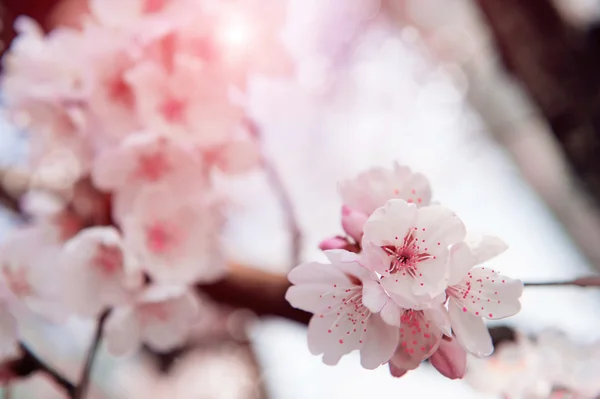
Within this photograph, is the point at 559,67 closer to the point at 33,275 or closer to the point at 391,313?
the point at 391,313

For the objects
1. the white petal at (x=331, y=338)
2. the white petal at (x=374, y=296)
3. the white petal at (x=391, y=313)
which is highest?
the white petal at (x=374, y=296)

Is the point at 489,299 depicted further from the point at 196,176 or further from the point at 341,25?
the point at 341,25

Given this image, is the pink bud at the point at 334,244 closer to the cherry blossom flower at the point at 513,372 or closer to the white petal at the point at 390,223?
the white petal at the point at 390,223

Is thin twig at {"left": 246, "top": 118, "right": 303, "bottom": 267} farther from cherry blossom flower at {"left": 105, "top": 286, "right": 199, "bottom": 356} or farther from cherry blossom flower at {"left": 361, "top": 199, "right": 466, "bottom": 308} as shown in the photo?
cherry blossom flower at {"left": 361, "top": 199, "right": 466, "bottom": 308}

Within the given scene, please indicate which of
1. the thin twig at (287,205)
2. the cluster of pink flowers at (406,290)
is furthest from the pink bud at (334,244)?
the thin twig at (287,205)

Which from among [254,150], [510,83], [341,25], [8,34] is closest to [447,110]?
[510,83]

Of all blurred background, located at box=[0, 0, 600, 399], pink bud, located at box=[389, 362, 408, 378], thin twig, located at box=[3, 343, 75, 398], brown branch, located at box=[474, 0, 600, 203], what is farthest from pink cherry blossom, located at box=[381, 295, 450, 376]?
brown branch, located at box=[474, 0, 600, 203]
